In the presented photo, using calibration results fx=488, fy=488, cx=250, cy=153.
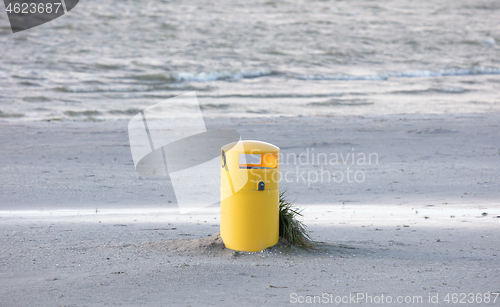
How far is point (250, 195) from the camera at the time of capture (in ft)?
14.4

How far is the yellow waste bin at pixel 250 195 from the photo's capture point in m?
4.38

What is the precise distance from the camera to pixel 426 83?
77.8 feet

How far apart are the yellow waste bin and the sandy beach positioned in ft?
0.62

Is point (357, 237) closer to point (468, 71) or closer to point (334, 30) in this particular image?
point (468, 71)

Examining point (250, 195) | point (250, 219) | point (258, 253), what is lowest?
point (258, 253)

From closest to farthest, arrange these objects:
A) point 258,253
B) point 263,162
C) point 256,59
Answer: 1. point 263,162
2. point 258,253
3. point 256,59

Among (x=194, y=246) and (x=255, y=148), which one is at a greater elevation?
(x=255, y=148)

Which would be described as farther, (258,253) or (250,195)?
(258,253)

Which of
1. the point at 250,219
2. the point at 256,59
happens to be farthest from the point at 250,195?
the point at 256,59

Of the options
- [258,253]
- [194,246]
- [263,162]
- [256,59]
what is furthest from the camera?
[256,59]

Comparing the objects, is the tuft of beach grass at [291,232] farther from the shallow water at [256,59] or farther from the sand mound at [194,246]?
the shallow water at [256,59]

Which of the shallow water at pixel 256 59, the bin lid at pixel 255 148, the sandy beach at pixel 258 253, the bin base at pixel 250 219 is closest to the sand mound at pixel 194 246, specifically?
the sandy beach at pixel 258 253

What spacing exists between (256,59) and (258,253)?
23905 mm

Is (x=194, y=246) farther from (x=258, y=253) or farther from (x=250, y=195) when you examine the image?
(x=250, y=195)
